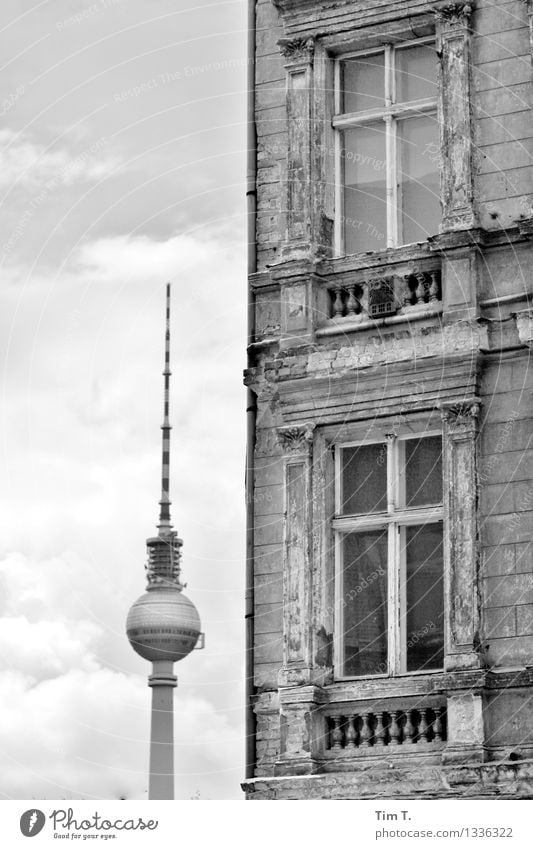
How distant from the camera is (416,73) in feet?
54.6

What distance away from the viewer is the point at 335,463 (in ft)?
53.2

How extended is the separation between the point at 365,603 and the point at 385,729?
1207 millimetres

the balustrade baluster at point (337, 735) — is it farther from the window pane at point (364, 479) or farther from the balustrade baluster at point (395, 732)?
the window pane at point (364, 479)

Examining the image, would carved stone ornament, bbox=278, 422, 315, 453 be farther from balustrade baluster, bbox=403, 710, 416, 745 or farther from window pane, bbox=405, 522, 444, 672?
balustrade baluster, bbox=403, 710, 416, 745

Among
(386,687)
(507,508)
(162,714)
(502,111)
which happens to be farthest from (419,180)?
(162,714)

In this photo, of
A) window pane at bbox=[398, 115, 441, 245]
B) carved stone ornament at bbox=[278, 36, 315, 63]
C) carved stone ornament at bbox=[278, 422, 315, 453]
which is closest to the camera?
carved stone ornament at bbox=[278, 422, 315, 453]

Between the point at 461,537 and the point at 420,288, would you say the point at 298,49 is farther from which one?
the point at 461,537

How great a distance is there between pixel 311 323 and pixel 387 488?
5.89 ft

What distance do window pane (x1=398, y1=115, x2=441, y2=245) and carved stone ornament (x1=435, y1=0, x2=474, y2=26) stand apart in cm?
90

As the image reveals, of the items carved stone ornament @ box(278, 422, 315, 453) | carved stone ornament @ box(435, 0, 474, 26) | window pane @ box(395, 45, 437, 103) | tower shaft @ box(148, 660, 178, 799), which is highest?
tower shaft @ box(148, 660, 178, 799)

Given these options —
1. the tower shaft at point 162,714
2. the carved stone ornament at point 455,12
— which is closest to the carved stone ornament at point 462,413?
the carved stone ornament at point 455,12

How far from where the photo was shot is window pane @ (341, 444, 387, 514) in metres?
15.9

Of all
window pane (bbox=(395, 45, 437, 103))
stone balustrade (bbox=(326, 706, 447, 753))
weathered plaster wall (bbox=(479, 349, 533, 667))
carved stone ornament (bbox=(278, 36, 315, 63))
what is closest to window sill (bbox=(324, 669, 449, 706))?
stone balustrade (bbox=(326, 706, 447, 753))
